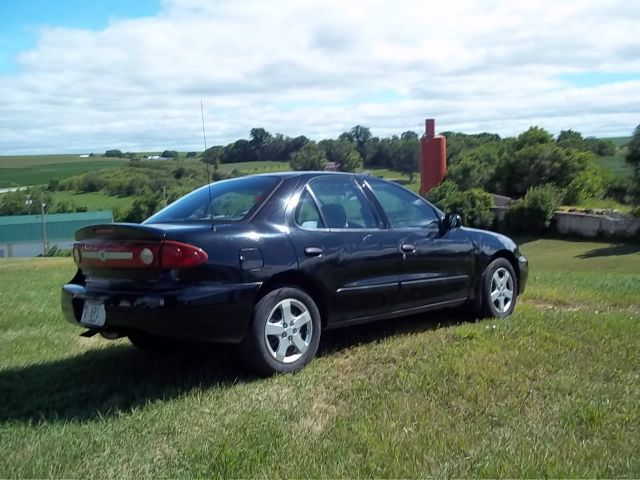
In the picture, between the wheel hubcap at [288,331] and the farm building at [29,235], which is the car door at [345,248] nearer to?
the wheel hubcap at [288,331]

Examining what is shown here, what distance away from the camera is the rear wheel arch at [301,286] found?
5.20 metres

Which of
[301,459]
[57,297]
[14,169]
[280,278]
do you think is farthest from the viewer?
[14,169]

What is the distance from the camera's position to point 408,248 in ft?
20.4

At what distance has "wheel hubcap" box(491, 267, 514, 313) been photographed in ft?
23.0

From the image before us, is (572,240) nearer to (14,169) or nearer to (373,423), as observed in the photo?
(14,169)

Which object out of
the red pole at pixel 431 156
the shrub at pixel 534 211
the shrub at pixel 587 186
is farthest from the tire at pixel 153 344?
the shrub at pixel 587 186

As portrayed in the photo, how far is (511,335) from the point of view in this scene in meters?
6.01

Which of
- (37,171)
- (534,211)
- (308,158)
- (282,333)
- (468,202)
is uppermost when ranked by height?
(308,158)

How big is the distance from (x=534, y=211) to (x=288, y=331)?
6944cm

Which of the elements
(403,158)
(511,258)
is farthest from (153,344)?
(403,158)

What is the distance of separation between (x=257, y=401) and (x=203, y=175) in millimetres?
2701

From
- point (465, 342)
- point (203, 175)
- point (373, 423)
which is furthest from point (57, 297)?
point (373, 423)

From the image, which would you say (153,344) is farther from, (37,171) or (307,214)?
(37,171)

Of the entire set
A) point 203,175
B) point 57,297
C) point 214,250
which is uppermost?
point 203,175
